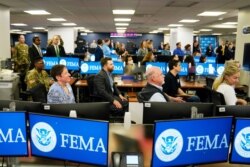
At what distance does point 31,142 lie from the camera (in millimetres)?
2004

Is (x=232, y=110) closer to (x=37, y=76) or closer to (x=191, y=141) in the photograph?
(x=191, y=141)

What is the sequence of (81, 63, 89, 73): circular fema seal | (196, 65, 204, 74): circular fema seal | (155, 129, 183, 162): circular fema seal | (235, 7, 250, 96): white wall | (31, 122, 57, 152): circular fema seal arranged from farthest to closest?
(235, 7, 250, 96): white wall → (196, 65, 204, 74): circular fema seal → (81, 63, 89, 73): circular fema seal → (31, 122, 57, 152): circular fema seal → (155, 129, 183, 162): circular fema seal

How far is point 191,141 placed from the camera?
1.90 meters

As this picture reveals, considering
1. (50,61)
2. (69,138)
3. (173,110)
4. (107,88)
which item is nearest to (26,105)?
(69,138)

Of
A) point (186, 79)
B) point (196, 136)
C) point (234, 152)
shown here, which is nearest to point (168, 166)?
point (196, 136)

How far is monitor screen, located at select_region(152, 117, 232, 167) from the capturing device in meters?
1.83

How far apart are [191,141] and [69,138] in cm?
Answer: 73

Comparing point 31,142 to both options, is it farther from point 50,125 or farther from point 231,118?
point 231,118

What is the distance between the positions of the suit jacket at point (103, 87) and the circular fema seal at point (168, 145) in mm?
3065

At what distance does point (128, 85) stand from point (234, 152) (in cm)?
443

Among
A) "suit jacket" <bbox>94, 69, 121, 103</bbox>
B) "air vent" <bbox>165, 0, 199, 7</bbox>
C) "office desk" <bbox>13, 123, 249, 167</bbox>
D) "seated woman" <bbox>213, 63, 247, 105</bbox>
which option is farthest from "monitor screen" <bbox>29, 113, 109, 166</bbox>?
"air vent" <bbox>165, 0, 199, 7</bbox>

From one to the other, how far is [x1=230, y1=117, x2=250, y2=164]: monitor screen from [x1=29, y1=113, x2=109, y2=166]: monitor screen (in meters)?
0.80

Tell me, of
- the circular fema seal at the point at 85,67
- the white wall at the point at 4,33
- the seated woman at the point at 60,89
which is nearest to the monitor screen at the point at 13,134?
the seated woman at the point at 60,89

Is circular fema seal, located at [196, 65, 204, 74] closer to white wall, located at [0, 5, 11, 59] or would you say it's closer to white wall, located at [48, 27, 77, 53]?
white wall, located at [0, 5, 11, 59]
